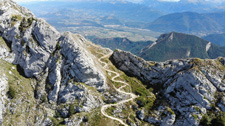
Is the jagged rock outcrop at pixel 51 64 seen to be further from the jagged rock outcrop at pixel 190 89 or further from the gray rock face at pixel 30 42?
the jagged rock outcrop at pixel 190 89

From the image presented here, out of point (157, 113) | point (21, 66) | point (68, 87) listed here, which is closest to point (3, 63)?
point (21, 66)

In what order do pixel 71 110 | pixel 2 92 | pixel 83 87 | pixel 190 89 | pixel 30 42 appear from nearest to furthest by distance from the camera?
A: pixel 2 92 → pixel 190 89 → pixel 71 110 → pixel 83 87 → pixel 30 42

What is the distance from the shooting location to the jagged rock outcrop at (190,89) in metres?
92.4

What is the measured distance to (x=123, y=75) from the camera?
409 feet

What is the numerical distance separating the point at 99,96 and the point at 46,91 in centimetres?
3644

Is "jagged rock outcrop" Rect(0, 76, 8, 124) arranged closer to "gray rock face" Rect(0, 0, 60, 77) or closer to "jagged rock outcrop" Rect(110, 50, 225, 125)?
"gray rock face" Rect(0, 0, 60, 77)

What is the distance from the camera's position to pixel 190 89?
98.0 m

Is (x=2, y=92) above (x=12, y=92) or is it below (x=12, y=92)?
above

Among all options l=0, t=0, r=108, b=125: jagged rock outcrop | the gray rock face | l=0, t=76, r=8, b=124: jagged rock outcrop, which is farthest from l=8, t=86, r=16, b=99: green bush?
the gray rock face

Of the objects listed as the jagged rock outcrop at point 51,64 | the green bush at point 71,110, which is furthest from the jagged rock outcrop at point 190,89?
the green bush at point 71,110

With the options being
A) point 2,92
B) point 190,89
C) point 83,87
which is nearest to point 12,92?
point 2,92

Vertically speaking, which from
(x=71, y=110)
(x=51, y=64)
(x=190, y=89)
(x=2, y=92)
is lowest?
(x=71, y=110)

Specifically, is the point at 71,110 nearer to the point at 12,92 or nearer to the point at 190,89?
the point at 12,92

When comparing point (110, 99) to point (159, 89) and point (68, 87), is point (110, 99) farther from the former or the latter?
point (159, 89)
